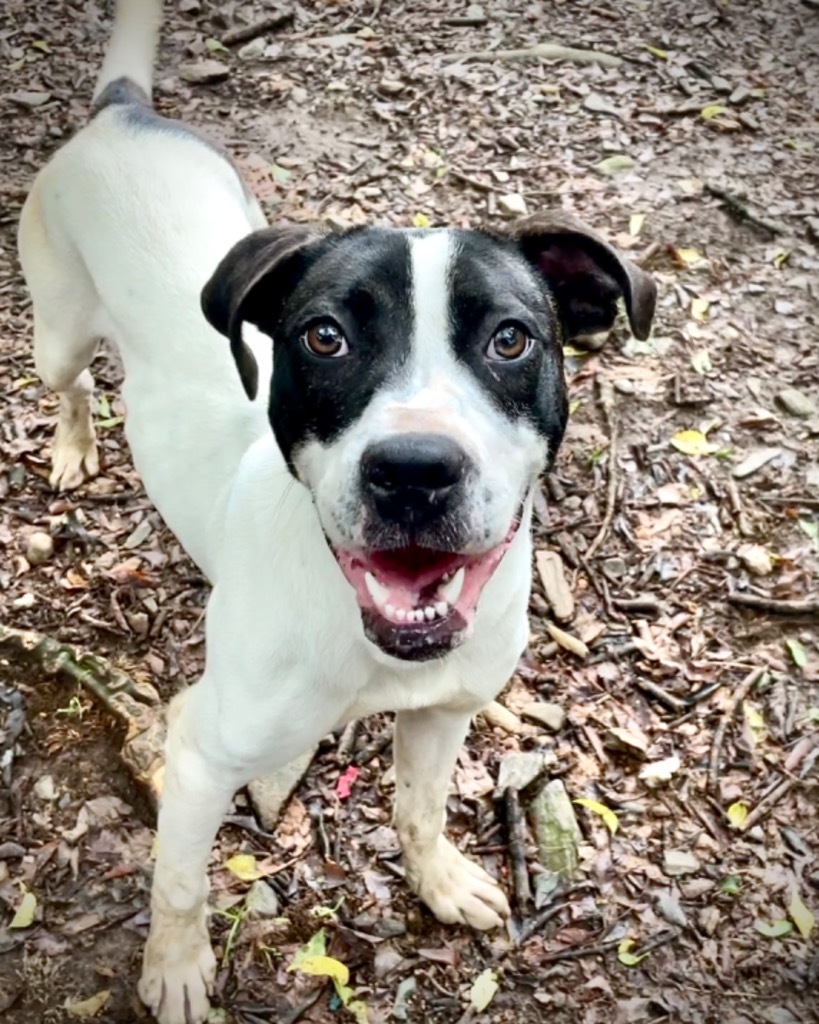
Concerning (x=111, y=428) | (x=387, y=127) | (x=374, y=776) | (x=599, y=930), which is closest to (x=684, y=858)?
(x=599, y=930)

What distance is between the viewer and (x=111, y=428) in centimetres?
514

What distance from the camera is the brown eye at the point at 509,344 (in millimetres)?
2559

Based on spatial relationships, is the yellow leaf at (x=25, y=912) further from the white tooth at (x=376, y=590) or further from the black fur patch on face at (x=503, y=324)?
the black fur patch on face at (x=503, y=324)

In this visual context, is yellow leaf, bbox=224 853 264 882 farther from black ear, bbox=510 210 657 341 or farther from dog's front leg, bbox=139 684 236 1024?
black ear, bbox=510 210 657 341

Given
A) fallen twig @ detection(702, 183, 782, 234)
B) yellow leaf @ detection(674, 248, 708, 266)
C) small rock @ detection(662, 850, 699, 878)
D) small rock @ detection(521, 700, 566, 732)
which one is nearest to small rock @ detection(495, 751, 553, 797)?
small rock @ detection(521, 700, 566, 732)

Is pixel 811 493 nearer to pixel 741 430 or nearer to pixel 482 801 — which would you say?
pixel 741 430

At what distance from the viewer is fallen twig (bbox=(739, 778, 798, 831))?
13.1 ft

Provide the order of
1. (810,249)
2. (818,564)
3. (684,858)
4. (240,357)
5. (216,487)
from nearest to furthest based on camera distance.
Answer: (240,357)
(216,487)
(684,858)
(818,564)
(810,249)

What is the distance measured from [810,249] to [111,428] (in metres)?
3.78

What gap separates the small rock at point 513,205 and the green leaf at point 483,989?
3.94m

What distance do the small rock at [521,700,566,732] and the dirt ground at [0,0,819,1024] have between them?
0.11ft

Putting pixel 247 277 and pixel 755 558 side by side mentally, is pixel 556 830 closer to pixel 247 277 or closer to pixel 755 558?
pixel 755 558

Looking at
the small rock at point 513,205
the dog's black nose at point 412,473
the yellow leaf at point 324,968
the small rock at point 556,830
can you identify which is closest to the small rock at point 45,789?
the yellow leaf at point 324,968

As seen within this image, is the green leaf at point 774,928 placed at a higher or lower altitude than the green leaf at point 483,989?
higher
